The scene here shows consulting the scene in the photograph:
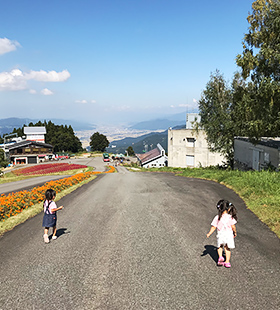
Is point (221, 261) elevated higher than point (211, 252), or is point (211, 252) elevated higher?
point (221, 261)

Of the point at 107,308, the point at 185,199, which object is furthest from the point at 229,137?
the point at 107,308

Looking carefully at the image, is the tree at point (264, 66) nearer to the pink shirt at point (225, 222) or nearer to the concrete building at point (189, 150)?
the pink shirt at point (225, 222)

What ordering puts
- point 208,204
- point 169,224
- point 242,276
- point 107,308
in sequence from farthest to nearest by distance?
point 208,204
point 169,224
point 242,276
point 107,308

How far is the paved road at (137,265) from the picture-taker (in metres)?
4.88

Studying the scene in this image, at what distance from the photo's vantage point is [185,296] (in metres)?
4.93

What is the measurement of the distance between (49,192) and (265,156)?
1796cm

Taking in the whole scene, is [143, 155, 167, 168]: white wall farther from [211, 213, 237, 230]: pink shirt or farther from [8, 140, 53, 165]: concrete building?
[211, 213, 237, 230]: pink shirt

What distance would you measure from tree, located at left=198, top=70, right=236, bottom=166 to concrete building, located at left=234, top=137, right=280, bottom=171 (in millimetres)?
1593

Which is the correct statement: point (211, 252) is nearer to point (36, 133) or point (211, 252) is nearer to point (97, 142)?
point (36, 133)

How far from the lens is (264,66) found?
1617 cm

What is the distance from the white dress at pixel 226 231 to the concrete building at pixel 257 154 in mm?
13533

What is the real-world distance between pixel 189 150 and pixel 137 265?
4694 cm

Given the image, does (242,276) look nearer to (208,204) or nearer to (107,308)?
(107,308)

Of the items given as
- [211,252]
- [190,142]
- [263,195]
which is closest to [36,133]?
[190,142]
